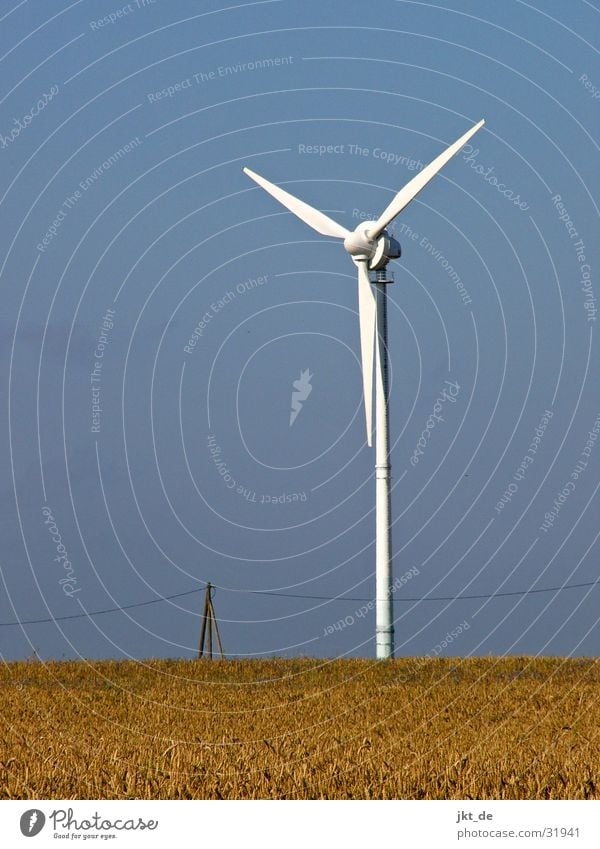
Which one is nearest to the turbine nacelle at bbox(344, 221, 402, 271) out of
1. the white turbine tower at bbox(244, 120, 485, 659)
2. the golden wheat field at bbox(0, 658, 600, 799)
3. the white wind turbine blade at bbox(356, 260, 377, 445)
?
the white turbine tower at bbox(244, 120, 485, 659)

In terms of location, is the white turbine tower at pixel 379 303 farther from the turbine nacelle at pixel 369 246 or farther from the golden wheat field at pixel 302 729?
the golden wheat field at pixel 302 729

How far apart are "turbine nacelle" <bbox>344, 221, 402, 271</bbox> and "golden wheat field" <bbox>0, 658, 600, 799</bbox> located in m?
11.9

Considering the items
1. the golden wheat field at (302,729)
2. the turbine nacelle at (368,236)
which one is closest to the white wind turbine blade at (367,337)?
the turbine nacelle at (368,236)

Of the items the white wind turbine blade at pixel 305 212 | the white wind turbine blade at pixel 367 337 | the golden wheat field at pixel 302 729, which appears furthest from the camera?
the white wind turbine blade at pixel 305 212

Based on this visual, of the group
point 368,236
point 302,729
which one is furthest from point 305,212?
point 302,729

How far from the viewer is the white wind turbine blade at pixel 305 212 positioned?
128 feet

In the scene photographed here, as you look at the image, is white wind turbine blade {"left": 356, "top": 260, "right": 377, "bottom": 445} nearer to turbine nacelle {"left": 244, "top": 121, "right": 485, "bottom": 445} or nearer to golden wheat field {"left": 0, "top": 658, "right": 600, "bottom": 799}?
turbine nacelle {"left": 244, "top": 121, "right": 485, "bottom": 445}

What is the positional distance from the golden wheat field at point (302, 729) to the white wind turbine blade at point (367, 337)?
685 centimetres

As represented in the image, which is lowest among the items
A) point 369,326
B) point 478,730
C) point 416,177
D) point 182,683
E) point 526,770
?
point 526,770

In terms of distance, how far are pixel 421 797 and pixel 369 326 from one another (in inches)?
858

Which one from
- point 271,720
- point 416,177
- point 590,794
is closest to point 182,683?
point 271,720

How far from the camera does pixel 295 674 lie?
1427 inches
